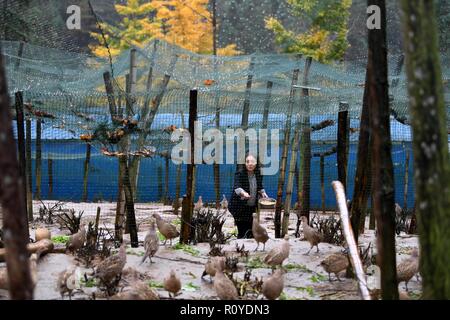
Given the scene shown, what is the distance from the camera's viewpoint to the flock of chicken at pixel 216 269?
6.66 m

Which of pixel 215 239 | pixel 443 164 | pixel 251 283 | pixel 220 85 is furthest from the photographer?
pixel 220 85

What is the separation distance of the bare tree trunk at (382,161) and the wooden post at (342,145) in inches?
157

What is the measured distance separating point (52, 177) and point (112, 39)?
797 centimetres

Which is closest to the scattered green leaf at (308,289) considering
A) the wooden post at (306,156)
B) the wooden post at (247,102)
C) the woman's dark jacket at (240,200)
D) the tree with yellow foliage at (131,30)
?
the woman's dark jacket at (240,200)

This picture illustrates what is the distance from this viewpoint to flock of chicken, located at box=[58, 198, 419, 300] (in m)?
6.66

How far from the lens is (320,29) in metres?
23.2

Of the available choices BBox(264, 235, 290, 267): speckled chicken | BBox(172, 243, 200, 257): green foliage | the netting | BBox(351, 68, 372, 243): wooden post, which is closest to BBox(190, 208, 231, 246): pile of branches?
BBox(172, 243, 200, 257): green foliage

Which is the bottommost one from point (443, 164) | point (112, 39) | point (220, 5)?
point (443, 164)

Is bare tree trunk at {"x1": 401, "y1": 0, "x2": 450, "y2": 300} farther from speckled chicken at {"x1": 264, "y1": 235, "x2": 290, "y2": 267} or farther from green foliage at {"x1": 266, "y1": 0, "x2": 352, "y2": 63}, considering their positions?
green foliage at {"x1": 266, "y1": 0, "x2": 352, "y2": 63}

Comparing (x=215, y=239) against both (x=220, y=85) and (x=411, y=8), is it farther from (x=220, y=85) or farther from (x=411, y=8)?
(x=411, y=8)

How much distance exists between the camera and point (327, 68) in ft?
37.7

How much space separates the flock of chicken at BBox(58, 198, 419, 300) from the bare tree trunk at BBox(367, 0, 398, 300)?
152cm

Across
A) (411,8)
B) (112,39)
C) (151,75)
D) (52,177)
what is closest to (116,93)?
(151,75)

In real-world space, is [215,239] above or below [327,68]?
below
